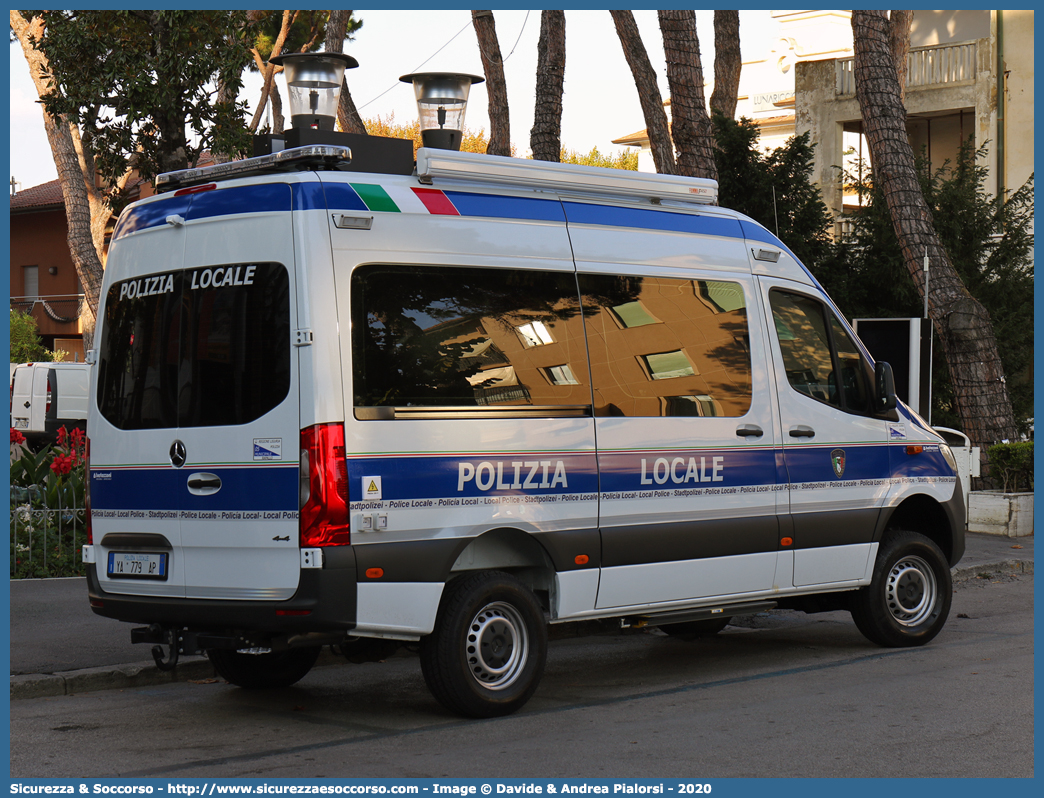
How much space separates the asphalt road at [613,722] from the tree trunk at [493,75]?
15091 mm

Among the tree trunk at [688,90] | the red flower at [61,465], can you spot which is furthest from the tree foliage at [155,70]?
the tree trunk at [688,90]

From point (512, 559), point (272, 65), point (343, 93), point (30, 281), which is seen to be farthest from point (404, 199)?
point (30, 281)

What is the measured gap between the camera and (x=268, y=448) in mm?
6242

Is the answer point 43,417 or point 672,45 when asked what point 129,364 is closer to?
point 672,45

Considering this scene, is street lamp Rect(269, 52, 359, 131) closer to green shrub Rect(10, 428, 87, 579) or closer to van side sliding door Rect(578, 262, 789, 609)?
van side sliding door Rect(578, 262, 789, 609)

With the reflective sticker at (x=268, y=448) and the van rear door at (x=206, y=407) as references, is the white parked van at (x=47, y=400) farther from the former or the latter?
the reflective sticker at (x=268, y=448)

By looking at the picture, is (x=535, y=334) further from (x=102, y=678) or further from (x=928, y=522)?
(x=928, y=522)

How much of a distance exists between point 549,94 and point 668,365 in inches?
430

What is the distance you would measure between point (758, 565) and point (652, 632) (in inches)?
85.6

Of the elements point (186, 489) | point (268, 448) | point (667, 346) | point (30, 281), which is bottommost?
point (186, 489)

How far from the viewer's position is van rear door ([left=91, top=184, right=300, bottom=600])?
20.5 ft

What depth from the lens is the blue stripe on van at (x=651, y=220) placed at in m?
7.42

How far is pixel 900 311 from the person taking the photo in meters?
19.1

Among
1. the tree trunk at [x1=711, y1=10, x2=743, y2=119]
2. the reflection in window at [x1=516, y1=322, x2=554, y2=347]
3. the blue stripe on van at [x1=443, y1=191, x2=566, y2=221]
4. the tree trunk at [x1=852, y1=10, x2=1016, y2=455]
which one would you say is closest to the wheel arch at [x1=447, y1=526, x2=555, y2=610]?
the reflection in window at [x1=516, y1=322, x2=554, y2=347]
